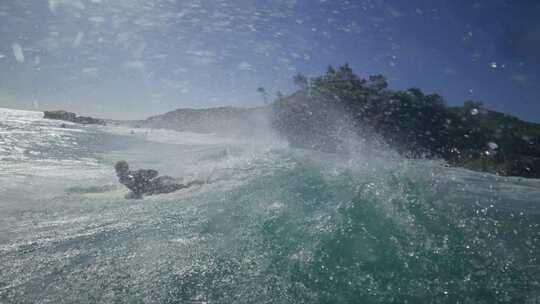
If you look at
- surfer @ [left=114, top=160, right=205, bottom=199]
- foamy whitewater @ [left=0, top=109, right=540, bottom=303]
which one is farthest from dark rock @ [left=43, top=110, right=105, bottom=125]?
foamy whitewater @ [left=0, top=109, right=540, bottom=303]

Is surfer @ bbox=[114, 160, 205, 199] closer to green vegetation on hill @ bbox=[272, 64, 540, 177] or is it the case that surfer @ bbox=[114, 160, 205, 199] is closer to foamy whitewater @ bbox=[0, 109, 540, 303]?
foamy whitewater @ bbox=[0, 109, 540, 303]

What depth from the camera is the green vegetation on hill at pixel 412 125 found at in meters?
36.5

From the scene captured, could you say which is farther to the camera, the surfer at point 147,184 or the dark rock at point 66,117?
the dark rock at point 66,117

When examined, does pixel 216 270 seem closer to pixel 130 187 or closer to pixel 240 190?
pixel 240 190

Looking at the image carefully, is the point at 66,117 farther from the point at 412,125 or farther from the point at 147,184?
the point at 147,184

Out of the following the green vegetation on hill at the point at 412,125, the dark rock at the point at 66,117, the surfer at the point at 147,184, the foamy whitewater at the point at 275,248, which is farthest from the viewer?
the dark rock at the point at 66,117

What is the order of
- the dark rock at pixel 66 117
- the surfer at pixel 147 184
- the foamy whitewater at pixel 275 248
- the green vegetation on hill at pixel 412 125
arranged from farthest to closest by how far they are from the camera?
the dark rock at pixel 66 117, the green vegetation on hill at pixel 412 125, the surfer at pixel 147 184, the foamy whitewater at pixel 275 248

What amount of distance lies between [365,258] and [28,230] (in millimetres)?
7362

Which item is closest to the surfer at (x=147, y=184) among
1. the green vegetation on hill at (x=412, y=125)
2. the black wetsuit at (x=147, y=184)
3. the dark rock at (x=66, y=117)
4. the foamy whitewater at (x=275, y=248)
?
the black wetsuit at (x=147, y=184)

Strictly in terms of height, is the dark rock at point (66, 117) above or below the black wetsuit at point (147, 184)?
above

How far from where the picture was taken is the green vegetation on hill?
1437 inches

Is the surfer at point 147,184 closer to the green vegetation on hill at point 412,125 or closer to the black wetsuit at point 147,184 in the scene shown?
the black wetsuit at point 147,184

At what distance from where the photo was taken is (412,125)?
39594 millimetres

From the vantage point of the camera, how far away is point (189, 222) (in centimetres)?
729
